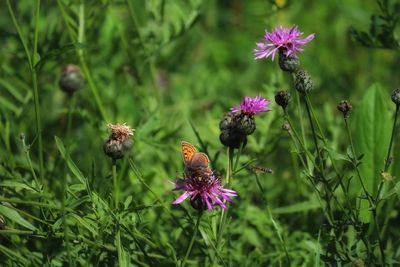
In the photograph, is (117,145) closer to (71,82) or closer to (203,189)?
(203,189)

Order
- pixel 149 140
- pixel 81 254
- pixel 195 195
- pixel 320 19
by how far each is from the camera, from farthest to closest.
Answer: pixel 320 19
pixel 149 140
pixel 81 254
pixel 195 195

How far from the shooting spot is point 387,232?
1.98 m

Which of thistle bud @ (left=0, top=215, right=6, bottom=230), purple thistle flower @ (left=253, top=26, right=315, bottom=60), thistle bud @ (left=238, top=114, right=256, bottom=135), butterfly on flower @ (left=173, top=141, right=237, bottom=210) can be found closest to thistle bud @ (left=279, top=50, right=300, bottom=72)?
purple thistle flower @ (left=253, top=26, right=315, bottom=60)

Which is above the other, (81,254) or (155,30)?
(155,30)

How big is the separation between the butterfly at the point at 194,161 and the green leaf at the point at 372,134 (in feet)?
2.16

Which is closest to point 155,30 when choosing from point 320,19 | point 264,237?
point 264,237

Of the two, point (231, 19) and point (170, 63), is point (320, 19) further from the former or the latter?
point (170, 63)

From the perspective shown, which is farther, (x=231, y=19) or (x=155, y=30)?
(x=231, y=19)

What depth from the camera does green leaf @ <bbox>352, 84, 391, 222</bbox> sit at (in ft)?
6.02

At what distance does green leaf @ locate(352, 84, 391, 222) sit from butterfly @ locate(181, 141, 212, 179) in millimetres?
658

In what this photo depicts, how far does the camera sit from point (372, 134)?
6.17ft

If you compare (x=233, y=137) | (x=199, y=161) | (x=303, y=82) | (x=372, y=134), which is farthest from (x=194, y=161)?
(x=372, y=134)

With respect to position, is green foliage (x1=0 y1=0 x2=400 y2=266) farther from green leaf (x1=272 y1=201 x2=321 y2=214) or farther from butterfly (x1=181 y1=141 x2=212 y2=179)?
butterfly (x1=181 y1=141 x2=212 y2=179)

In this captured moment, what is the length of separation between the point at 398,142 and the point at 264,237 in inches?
22.7
